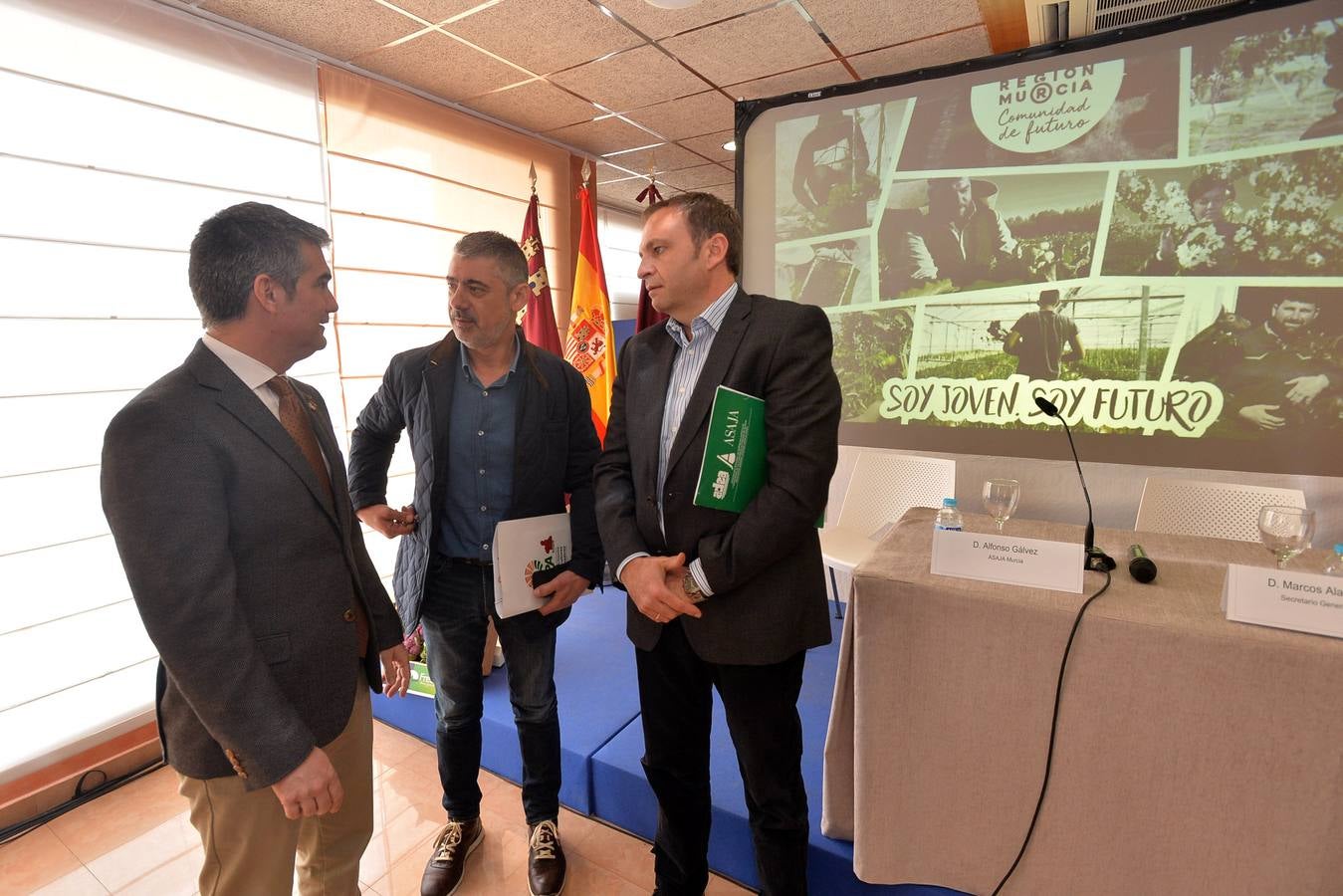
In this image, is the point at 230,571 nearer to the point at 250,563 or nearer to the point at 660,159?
the point at 250,563

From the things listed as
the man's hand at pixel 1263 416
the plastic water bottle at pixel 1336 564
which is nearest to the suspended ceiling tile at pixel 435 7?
the plastic water bottle at pixel 1336 564

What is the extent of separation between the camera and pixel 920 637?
4.18 feet

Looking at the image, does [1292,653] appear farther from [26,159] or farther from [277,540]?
[26,159]

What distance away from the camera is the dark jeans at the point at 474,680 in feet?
5.40

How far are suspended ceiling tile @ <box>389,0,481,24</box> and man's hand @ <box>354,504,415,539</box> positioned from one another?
2.09 meters

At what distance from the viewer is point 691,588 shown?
4.15 feet

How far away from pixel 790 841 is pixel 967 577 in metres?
0.67

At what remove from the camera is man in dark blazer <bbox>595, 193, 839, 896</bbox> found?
1247 mm

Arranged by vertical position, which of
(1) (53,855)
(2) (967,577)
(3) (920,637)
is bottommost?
(1) (53,855)

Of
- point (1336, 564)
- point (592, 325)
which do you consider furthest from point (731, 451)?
point (592, 325)

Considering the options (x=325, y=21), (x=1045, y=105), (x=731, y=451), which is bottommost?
(x=731, y=451)

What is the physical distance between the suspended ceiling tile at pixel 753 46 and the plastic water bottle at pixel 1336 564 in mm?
2577

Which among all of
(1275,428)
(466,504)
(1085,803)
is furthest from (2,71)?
(1275,428)

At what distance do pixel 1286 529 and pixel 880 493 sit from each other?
6.43 feet
